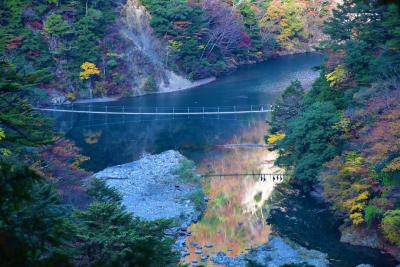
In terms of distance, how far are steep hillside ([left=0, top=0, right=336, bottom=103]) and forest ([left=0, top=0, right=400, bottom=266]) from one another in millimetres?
86

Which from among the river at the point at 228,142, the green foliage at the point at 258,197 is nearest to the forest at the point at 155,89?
the river at the point at 228,142

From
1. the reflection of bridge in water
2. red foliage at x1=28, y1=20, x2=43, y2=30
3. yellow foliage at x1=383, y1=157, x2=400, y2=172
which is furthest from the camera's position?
red foliage at x1=28, y1=20, x2=43, y2=30

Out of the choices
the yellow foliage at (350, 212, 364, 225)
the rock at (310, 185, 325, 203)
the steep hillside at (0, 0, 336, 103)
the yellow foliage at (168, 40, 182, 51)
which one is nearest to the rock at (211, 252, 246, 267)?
the yellow foliage at (350, 212, 364, 225)

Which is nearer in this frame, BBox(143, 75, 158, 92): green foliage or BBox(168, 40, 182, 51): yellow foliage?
BBox(143, 75, 158, 92): green foliage

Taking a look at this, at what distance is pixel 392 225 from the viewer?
11.4 metres

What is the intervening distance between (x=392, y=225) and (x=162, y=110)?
18059mm

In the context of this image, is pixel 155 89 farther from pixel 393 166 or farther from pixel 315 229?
pixel 393 166

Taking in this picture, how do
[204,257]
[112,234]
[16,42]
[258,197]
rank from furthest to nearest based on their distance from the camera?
[16,42]
[258,197]
[204,257]
[112,234]

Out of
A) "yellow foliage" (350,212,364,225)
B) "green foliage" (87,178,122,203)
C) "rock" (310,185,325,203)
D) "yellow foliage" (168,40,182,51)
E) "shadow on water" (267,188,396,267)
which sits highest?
"yellow foliage" (168,40,182,51)

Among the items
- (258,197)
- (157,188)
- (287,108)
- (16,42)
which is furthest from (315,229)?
(16,42)

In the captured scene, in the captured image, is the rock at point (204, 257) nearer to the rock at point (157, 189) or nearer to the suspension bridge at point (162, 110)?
the rock at point (157, 189)

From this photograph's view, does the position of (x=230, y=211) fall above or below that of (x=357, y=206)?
below

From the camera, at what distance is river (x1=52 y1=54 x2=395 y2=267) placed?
13.8 metres

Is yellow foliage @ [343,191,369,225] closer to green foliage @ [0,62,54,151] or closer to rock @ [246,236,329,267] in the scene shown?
rock @ [246,236,329,267]
